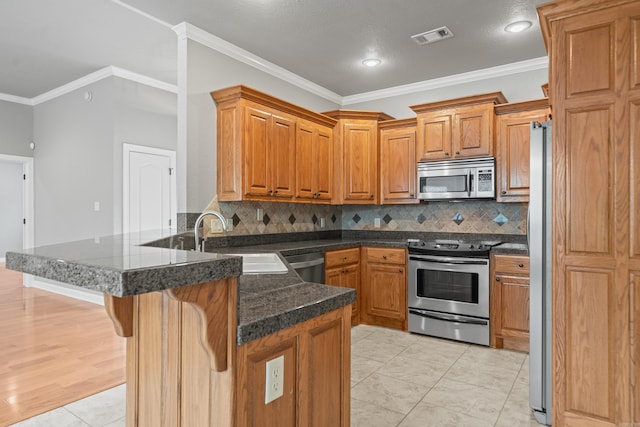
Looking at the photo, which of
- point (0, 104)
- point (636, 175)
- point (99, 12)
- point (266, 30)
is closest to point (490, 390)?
point (636, 175)

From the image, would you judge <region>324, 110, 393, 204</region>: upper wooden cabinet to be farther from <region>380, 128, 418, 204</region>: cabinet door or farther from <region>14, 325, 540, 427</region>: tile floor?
<region>14, 325, 540, 427</region>: tile floor

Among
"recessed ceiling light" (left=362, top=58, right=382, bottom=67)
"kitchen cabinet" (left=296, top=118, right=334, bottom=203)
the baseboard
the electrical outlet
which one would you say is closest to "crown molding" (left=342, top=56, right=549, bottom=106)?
"recessed ceiling light" (left=362, top=58, right=382, bottom=67)

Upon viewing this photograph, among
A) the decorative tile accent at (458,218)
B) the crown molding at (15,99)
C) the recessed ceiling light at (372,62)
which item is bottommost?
the decorative tile accent at (458,218)

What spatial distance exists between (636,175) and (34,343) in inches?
184

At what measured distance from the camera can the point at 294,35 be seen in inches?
138

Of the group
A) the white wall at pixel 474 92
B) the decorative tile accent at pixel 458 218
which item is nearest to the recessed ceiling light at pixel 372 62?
the white wall at pixel 474 92

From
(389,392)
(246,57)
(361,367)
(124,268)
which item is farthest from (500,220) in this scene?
(124,268)

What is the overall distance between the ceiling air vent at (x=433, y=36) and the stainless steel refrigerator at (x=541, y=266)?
55.9 inches

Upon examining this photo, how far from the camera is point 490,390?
2766 mm

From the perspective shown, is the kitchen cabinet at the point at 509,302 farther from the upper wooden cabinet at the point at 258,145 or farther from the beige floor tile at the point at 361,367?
the upper wooden cabinet at the point at 258,145

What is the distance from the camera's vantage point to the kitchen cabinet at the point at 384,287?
4.14 m

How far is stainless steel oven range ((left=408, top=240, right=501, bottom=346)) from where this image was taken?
366cm

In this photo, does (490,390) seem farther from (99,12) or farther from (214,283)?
(99,12)

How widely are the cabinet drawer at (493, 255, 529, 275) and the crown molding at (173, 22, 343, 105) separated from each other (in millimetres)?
2812
